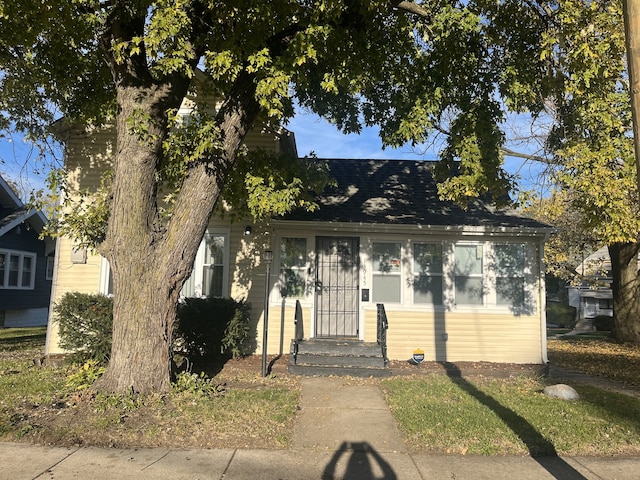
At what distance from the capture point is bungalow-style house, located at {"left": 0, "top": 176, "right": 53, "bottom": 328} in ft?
63.9

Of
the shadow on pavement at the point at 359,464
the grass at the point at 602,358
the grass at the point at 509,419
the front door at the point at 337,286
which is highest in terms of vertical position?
the front door at the point at 337,286

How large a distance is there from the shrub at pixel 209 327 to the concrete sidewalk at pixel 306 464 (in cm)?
399

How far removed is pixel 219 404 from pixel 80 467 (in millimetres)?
2091

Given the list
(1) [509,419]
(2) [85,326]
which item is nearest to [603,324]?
(1) [509,419]

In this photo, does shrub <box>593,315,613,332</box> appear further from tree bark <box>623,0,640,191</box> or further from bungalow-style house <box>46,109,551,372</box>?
tree bark <box>623,0,640,191</box>

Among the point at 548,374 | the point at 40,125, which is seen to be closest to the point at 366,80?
the point at 548,374

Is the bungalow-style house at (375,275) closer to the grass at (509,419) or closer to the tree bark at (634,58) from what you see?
the grass at (509,419)

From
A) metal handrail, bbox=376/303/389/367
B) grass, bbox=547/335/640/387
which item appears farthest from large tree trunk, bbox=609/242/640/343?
metal handrail, bbox=376/303/389/367

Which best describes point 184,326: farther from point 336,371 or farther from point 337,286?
point 337,286

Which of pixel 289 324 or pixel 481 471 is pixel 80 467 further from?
pixel 289 324

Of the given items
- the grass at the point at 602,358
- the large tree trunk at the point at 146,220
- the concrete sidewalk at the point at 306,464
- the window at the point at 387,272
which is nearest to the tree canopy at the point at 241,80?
the large tree trunk at the point at 146,220

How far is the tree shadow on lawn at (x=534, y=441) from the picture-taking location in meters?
4.71

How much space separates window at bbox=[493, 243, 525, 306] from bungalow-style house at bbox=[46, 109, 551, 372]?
0.02 meters

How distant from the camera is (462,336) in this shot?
10.5m
